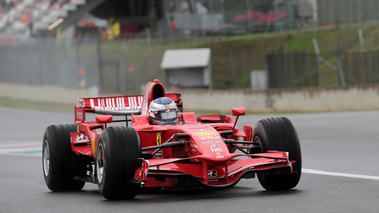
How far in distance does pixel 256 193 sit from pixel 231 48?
133ft

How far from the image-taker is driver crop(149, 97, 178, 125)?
11.2m

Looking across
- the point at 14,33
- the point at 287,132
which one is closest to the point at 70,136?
the point at 287,132

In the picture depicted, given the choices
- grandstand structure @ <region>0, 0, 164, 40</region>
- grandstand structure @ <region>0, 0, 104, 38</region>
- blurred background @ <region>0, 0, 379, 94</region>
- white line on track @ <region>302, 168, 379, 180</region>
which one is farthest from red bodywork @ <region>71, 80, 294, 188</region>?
grandstand structure @ <region>0, 0, 104, 38</region>

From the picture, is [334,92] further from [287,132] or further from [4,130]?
[287,132]

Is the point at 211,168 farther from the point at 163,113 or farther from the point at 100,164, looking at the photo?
the point at 163,113

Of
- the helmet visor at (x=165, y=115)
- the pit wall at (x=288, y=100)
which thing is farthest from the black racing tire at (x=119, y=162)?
the pit wall at (x=288, y=100)

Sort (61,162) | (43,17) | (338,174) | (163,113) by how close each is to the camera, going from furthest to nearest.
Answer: (43,17)
(338,174)
(61,162)
(163,113)

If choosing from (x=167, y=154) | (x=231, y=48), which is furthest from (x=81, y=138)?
(x=231, y=48)

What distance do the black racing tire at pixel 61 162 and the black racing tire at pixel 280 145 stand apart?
302 cm

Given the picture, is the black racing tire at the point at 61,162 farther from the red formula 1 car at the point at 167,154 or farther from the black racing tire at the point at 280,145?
the black racing tire at the point at 280,145

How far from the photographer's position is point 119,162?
9.65 metres

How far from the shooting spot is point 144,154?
10.4m

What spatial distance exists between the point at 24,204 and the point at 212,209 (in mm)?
2785

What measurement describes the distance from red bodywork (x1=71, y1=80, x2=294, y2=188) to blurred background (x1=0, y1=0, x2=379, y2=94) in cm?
2494
